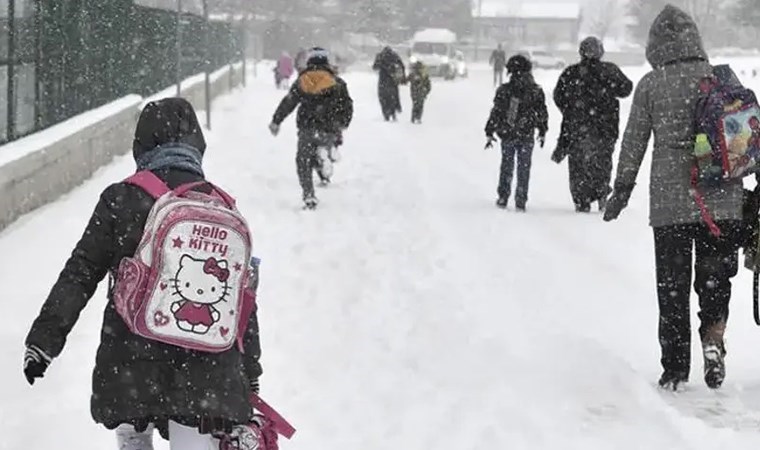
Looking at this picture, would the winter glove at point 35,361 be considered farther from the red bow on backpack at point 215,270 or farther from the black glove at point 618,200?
the black glove at point 618,200

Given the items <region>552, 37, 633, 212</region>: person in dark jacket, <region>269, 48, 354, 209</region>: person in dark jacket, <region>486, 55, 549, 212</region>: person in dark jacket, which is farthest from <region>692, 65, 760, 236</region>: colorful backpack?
<region>269, 48, 354, 209</region>: person in dark jacket

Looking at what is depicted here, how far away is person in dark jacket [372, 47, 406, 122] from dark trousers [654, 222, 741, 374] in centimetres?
2034

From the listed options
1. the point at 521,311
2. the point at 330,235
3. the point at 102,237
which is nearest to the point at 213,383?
the point at 102,237

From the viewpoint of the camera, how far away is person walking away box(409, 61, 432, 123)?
87.8 feet

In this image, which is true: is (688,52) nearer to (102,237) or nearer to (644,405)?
(644,405)

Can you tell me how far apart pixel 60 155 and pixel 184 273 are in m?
8.37

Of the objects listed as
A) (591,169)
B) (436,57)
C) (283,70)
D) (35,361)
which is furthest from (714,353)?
(436,57)

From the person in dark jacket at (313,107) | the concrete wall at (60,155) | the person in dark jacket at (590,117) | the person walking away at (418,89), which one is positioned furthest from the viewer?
the person walking away at (418,89)

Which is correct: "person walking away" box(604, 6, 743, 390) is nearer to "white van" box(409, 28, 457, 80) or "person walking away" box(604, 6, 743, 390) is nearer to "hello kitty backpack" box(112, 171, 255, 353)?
"hello kitty backpack" box(112, 171, 255, 353)

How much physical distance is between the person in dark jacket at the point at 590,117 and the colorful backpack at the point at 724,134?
19.2ft

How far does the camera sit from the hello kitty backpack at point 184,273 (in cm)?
328

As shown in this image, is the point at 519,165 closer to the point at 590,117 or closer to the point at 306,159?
the point at 590,117

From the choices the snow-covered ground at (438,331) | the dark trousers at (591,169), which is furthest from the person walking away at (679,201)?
the dark trousers at (591,169)

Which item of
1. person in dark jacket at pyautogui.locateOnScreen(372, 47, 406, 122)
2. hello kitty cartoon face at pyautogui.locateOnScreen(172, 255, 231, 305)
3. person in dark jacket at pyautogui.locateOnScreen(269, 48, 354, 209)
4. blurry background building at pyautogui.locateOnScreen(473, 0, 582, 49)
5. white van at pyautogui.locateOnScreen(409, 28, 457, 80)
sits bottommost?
blurry background building at pyautogui.locateOnScreen(473, 0, 582, 49)
